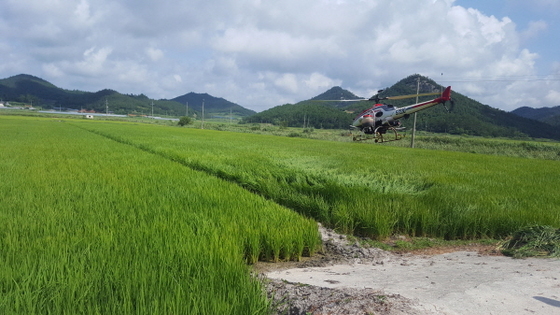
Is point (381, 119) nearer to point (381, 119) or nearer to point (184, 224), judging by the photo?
point (381, 119)

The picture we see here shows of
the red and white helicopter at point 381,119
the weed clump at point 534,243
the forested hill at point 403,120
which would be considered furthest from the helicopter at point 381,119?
the weed clump at point 534,243

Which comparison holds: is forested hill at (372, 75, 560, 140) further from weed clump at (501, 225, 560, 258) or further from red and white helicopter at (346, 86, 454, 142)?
weed clump at (501, 225, 560, 258)

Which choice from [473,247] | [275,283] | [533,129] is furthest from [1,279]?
[533,129]

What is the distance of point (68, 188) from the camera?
5.03 m

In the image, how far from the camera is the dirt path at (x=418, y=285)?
Answer: 1995mm

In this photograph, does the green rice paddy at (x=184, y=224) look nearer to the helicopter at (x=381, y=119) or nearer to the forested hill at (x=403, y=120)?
the helicopter at (x=381, y=119)

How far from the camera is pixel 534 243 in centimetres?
355

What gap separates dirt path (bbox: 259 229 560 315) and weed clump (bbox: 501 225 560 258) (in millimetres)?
233

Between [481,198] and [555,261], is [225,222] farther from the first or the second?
[481,198]

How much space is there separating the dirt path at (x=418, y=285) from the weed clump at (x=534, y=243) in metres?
0.23

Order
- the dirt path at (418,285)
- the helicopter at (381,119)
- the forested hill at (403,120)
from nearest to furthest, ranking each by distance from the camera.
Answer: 1. the dirt path at (418,285)
2. the helicopter at (381,119)
3. the forested hill at (403,120)

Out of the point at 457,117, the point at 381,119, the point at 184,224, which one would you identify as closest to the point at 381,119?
the point at 381,119

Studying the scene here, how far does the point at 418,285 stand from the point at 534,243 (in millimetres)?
2074

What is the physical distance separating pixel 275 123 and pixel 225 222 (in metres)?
12.4
